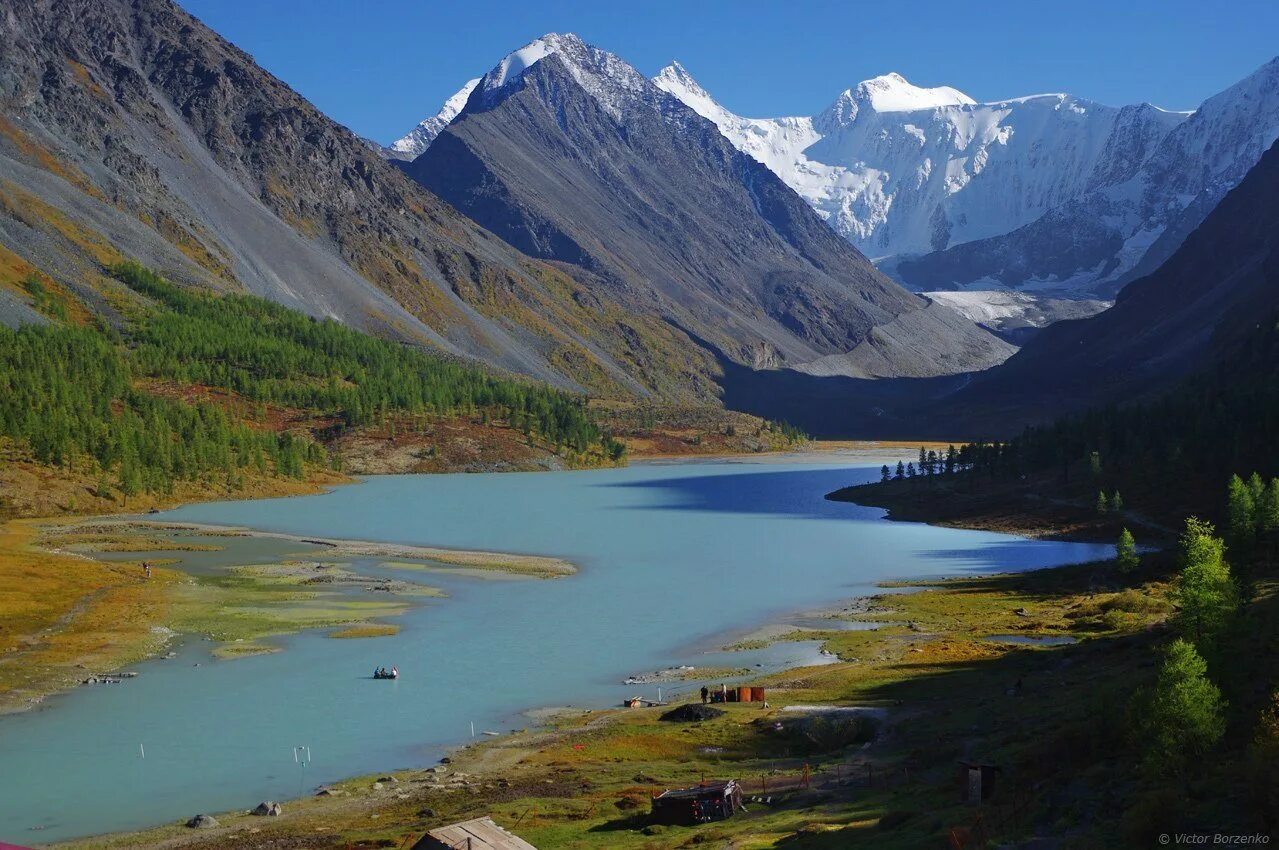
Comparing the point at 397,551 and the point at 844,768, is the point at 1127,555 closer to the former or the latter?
the point at 844,768

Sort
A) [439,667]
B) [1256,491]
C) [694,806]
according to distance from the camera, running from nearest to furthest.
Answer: [694,806]
[439,667]
[1256,491]

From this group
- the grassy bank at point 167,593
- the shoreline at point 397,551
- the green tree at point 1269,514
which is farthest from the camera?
the green tree at point 1269,514

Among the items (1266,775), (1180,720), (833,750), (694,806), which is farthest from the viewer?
(833,750)

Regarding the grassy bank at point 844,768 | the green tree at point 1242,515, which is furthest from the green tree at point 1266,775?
the green tree at point 1242,515

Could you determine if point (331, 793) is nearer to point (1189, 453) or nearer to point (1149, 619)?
point (1149, 619)

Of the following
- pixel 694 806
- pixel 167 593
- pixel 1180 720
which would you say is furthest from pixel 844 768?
pixel 167 593

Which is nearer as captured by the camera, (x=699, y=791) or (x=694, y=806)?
(x=694, y=806)

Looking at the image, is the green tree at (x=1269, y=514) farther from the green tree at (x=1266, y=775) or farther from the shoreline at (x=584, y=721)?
the green tree at (x=1266, y=775)
